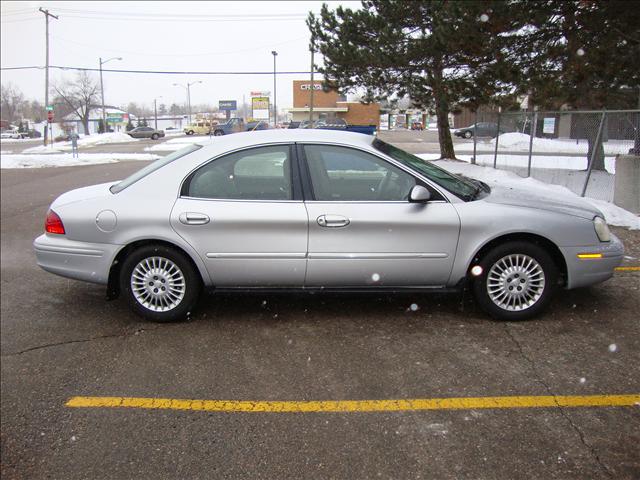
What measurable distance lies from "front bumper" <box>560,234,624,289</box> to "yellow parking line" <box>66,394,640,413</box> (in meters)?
1.25

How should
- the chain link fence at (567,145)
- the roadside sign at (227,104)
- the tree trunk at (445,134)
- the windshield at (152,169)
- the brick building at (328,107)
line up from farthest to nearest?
the roadside sign at (227,104) < the brick building at (328,107) < the tree trunk at (445,134) < the chain link fence at (567,145) < the windshield at (152,169)

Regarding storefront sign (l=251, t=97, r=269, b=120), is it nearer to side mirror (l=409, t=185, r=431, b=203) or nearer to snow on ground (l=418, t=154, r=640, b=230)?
snow on ground (l=418, t=154, r=640, b=230)

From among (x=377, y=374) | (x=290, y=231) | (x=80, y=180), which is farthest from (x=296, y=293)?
(x=80, y=180)

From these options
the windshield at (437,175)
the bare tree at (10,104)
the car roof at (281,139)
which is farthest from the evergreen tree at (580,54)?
the bare tree at (10,104)

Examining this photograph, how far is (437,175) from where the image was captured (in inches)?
173

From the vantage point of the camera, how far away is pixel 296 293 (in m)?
4.18

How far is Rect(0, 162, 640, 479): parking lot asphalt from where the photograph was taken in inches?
101

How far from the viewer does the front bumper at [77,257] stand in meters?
4.21

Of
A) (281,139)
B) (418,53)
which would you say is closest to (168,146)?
(418,53)

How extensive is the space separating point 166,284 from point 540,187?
7997 millimetres

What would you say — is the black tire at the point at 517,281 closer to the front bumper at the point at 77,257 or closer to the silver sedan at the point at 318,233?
the silver sedan at the point at 318,233

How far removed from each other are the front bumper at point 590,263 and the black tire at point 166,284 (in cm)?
294

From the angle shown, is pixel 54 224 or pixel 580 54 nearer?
pixel 54 224

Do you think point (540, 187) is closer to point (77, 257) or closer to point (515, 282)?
point (515, 282)
